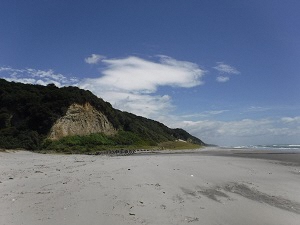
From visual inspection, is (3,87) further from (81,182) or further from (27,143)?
Result: (81,182)

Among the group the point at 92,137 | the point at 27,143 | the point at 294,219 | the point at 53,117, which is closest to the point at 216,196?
the point at 294,219

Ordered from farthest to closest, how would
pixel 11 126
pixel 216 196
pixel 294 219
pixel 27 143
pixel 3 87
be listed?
pixel 3 87 < pixel 11 126 < pixel 27 143 < pixel 216 196 < pixel 294 219

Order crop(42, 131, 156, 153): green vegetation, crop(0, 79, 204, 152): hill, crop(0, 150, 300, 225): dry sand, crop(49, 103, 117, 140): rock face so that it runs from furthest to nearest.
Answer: crop(49, 103, 117, 140): rock face → crop(42, 131, 156, 153): green vegetation → crop(0, 79, 204, 152): hill → crop(0, 150, 300, 225): dry sand

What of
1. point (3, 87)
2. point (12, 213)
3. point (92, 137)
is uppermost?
point (3, 87)

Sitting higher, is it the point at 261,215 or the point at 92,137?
the point at 92,137

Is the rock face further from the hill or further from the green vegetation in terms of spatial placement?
the green vegetation

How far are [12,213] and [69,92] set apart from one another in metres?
59.9

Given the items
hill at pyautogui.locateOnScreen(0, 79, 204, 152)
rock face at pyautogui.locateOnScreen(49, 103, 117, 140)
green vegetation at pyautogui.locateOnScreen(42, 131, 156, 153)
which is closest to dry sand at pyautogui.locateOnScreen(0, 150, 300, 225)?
hill at pyautogui.locateOnScreen(0, 79, 204, 152)

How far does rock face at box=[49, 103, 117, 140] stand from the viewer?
5753 cm

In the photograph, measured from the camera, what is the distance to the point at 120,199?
9344mm

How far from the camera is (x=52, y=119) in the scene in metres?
55.2

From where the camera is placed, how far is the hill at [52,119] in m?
49.5

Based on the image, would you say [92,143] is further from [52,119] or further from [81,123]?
[52,119]

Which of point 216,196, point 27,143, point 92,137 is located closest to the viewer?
point 216,196
